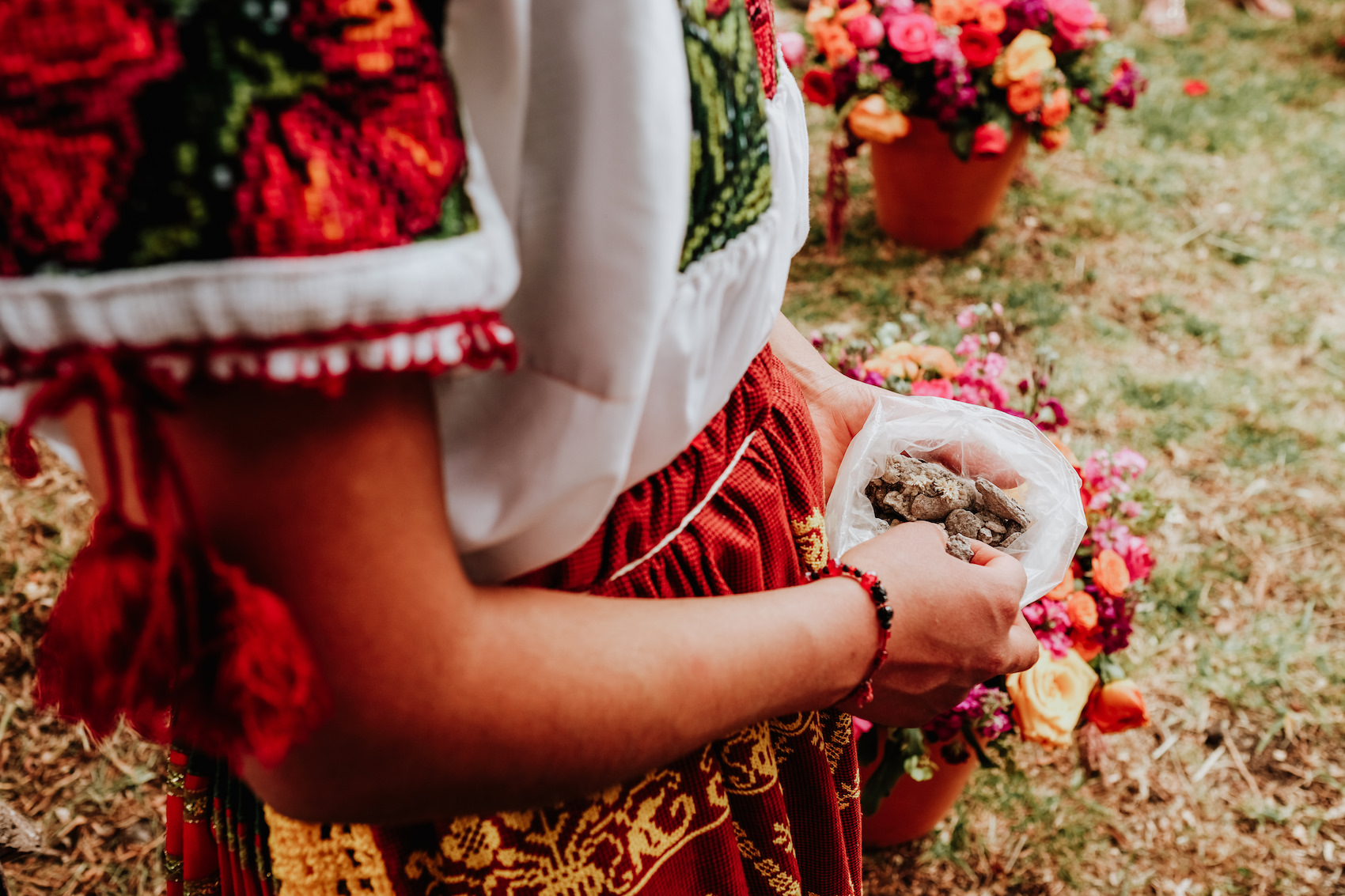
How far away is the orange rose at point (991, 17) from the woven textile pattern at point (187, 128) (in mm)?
3088

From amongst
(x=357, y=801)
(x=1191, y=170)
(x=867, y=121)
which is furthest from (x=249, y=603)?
(x=1191, y=170)

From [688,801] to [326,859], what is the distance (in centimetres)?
25

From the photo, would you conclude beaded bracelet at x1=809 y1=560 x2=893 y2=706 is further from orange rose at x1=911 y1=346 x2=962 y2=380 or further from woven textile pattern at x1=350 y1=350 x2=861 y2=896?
orange rose at x1=911 y1=346 x2=962 y2=380

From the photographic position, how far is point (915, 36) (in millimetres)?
2883


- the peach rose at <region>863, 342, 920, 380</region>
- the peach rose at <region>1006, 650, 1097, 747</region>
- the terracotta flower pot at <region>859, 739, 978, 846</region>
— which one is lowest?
the terracotta flower pot at <region>859, 739, 978, 846</region>

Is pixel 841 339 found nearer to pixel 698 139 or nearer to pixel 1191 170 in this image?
pixel 698 139

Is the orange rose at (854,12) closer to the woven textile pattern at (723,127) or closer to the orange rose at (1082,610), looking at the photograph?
the orange rose at (1082,610)

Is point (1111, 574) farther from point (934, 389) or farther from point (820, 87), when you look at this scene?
point (820, 87)

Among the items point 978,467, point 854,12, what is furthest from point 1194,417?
point 978,467

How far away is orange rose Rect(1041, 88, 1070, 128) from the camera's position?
2.98 metres

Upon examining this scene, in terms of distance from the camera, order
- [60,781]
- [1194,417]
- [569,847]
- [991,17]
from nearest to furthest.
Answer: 1. [569,847]
2. [60,781]
3. [1194,417]
4. [991,17]

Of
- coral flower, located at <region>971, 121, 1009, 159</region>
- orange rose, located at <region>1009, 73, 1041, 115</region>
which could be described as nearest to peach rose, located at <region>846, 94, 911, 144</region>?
coral flower, located at <region>971, 121, 1009, 159</region>

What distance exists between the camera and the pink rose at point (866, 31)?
2.95 meters

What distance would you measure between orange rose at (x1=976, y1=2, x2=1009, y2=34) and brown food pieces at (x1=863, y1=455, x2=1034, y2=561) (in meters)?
2.40
